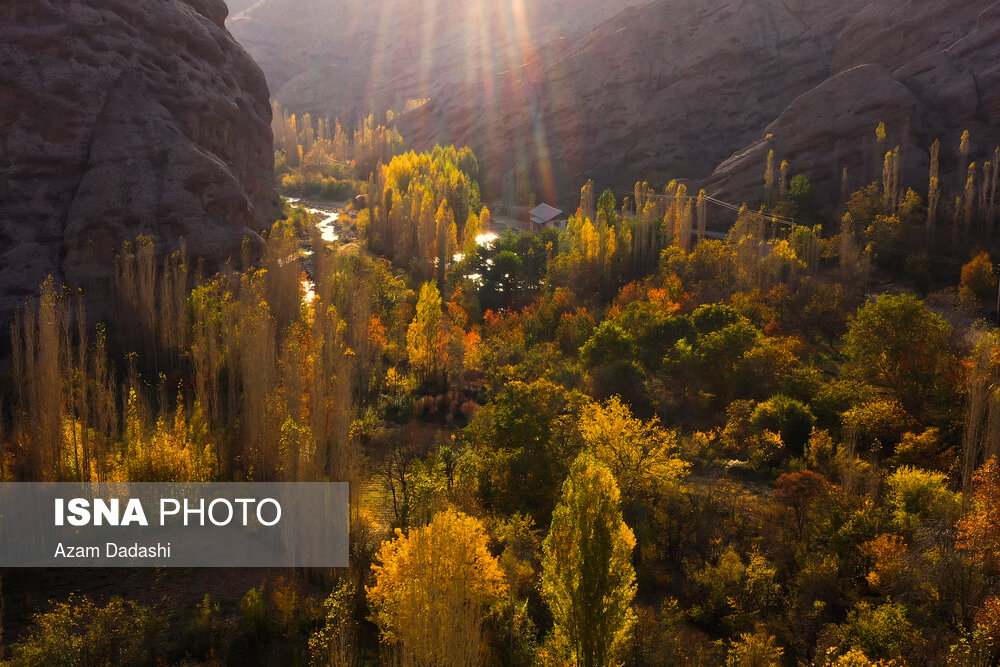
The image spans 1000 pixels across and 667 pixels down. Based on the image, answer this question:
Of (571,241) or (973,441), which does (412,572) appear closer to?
(973,441)

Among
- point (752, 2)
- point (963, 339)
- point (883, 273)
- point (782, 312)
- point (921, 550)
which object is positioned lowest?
point (921, 550)

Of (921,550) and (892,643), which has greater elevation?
(921,550)

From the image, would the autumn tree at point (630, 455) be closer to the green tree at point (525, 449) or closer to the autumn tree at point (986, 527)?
the green tree at point (525, 449)

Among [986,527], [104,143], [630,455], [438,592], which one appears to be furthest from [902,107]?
[438,592]

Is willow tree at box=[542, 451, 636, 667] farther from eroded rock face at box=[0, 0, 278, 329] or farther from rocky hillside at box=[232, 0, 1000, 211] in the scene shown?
rocky hillside at box=[232, 0, 1000, 211]

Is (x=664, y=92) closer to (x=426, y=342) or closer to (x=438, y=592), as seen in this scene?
(x=426, y=342)

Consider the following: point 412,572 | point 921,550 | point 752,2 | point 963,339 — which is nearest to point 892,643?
point 921,550
